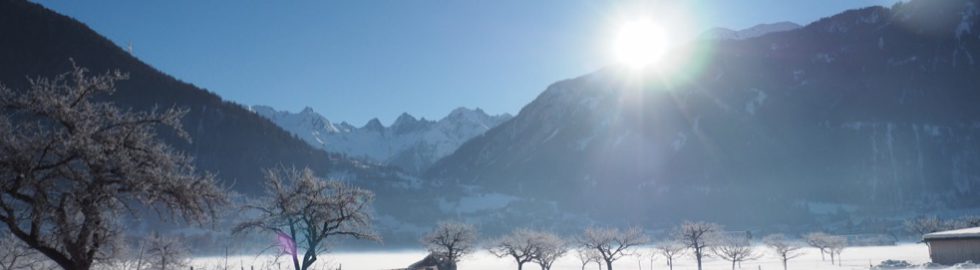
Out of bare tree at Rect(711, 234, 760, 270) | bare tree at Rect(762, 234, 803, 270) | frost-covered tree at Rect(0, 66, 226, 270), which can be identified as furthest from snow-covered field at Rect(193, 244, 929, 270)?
frost-covered tree at Rect(0, 66, 226, 270)

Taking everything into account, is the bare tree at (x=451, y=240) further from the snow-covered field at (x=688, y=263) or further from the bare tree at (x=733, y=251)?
the bare tree at (x=733, y=251)

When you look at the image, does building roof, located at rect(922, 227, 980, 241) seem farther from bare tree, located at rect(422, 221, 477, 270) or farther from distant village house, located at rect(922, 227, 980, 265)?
bare tree, located at rect(422, 221, 477, 270)

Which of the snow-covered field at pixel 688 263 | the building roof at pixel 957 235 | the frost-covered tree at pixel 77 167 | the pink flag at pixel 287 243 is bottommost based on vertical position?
the snow-covered field at pixel 688 263

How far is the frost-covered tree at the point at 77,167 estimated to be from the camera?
1238 cm

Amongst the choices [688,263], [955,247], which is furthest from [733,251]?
[955,247]

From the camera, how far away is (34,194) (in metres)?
13.0

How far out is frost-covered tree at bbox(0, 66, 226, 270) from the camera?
1238 centimetres

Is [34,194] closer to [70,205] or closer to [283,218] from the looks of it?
[70,205]

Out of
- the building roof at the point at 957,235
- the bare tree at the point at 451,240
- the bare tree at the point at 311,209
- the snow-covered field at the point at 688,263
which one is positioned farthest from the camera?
the snow-covered field at the point at 688,263

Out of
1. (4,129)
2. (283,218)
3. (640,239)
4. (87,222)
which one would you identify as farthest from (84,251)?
(640,239)

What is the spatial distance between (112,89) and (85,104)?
0.73 m

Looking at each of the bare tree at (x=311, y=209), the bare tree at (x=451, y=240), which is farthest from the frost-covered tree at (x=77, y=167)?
the bare tree at (x=451, y=240)

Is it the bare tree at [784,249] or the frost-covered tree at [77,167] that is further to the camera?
the bare tree at [784,249]

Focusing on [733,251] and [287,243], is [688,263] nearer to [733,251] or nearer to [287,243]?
[733,251]
